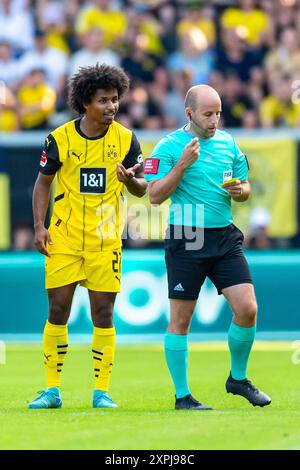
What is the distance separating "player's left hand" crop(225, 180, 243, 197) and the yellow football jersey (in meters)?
0.82

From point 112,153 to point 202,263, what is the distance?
100 centimetres

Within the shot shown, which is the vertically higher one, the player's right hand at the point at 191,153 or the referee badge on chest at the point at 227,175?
the player's right hand at the point at 191,153

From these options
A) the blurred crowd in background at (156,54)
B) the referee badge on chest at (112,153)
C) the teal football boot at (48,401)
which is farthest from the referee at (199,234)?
the blurred crowd in background at (156,54)

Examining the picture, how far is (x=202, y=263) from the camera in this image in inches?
297

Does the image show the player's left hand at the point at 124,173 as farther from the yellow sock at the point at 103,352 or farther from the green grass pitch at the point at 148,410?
the green grass pitch at the point at 148,410

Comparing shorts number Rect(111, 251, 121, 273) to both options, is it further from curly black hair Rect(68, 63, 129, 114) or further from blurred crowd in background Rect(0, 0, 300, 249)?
blurred crowd in background Rect(0, 0, 300, 249)

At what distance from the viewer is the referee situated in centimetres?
747

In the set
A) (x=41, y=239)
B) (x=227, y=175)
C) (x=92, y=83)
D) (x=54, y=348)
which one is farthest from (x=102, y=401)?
(x=92, y=83)

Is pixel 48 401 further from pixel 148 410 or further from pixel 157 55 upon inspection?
pixel 157 55

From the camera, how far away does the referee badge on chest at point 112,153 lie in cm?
774

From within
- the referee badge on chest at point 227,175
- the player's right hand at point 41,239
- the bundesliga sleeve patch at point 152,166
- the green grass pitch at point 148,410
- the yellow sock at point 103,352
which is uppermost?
the bundesliga sleeve patch at point 152,166

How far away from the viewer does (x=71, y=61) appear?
16.5 meters

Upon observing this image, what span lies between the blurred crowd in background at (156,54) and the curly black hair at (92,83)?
762 cm

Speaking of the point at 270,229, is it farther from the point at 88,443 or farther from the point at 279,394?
the point at 88,443
